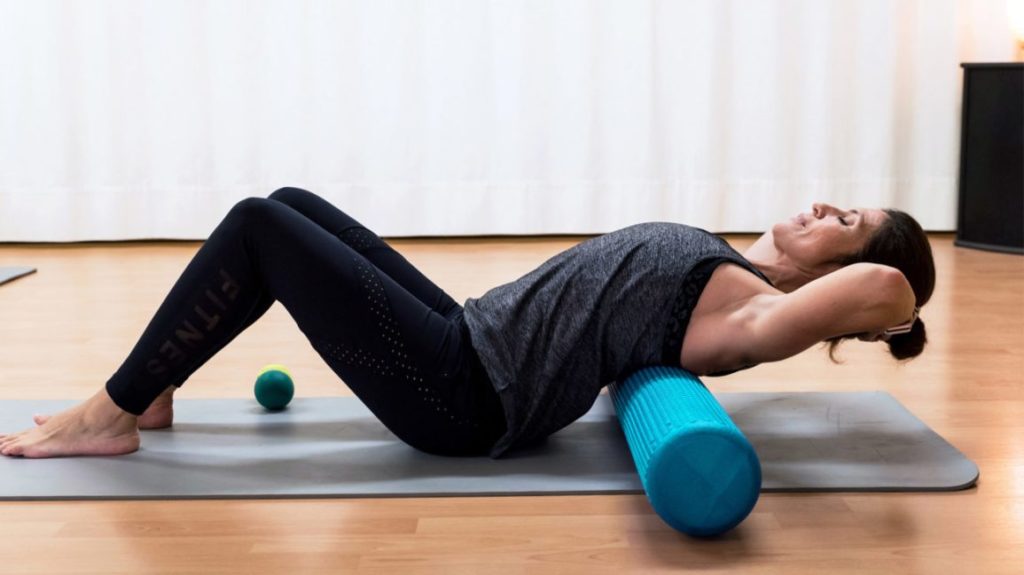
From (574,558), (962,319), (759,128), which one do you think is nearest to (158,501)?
(574,558)

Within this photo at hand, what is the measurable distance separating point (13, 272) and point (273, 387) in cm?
207

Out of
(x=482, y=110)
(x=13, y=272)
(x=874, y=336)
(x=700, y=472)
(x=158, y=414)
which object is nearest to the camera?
(x=700, y=472)

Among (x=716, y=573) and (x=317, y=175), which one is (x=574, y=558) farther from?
(x=317, y=175)

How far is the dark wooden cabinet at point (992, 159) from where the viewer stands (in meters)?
4.27

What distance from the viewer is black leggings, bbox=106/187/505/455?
6.00 ft

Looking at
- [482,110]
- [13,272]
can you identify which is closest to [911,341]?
[482,110]

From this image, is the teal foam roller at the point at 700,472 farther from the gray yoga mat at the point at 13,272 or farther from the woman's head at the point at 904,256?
the gray yoga mat at the point at 13,272

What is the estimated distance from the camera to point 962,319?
3170 mm

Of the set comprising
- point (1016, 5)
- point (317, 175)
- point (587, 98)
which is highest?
point (1016, 5)

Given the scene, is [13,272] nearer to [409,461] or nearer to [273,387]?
[273,387]

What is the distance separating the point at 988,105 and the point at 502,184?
6.10 ft

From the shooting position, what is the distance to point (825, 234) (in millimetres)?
1959

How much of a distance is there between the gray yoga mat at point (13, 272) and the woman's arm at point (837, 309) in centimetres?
286

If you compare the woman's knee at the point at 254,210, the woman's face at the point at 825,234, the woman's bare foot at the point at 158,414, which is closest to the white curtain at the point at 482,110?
the woman's bare foot at the point at 158,414
